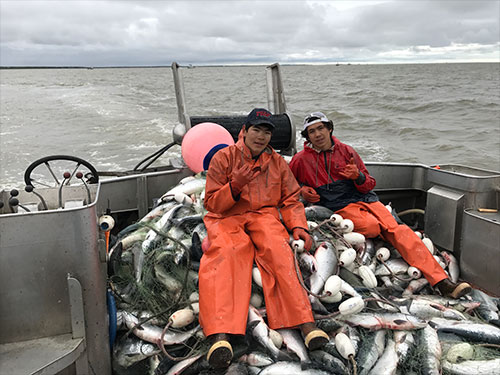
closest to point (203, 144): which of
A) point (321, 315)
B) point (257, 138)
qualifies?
point (257, 138)

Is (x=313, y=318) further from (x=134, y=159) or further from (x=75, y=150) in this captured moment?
(x=75, y=150)

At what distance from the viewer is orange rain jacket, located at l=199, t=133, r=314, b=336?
320cm

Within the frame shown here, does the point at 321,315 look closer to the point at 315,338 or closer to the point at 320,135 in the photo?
the point at 315,338

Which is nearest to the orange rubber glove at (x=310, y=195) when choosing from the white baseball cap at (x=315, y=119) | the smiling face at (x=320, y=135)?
the smiling face at (x=320, y=135)

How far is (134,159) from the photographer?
52.2 feet

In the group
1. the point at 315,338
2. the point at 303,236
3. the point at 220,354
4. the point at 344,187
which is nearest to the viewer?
the point at 220,354

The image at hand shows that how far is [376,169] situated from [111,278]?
386 cm

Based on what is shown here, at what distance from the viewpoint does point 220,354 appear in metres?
2.92

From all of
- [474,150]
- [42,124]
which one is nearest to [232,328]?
[474,150]

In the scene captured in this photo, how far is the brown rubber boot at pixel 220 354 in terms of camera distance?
9.55 feet

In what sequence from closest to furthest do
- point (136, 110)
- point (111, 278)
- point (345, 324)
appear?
point (345, 324) → point (111, 278) → point (136, 110)

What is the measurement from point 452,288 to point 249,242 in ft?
6.46

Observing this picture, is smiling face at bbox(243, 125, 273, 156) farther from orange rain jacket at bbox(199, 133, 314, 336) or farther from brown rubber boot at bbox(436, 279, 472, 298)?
brown rubber boot at bbox(436, 279, 472, 298)

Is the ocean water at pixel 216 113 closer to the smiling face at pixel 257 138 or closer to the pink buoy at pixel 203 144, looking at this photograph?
the pink buoy at pixel 203 144
